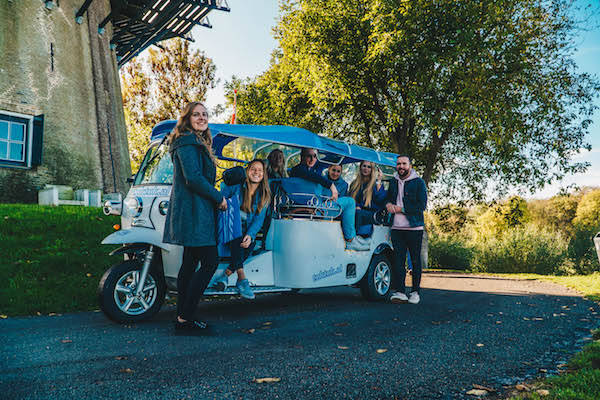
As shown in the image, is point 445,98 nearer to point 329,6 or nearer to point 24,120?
point 329,6

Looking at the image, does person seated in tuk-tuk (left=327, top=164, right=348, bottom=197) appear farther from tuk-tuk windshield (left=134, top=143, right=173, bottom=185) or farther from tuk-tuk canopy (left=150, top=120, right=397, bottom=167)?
tuk-tuk windshield (left=134, top=143, right=173, bottom=185)

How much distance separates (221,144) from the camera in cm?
654

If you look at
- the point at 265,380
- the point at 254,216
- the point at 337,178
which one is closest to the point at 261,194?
the point at 254,216

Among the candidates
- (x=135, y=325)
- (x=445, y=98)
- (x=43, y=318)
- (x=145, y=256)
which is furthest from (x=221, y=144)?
(x=445, y=98)

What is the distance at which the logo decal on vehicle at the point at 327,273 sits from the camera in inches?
248

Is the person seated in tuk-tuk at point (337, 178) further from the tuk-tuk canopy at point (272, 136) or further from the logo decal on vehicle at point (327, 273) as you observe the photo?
the logo decal on vehicle at point (327, 273)

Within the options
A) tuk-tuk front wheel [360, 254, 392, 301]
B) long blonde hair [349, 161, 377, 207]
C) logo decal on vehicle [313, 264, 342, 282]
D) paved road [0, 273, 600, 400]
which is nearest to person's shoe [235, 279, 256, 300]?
paved road [0, 273, 600, 400]

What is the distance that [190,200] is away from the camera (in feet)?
14.6

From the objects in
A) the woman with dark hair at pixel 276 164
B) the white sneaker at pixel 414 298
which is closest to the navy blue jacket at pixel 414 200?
the white sneaker at pixel 414 298

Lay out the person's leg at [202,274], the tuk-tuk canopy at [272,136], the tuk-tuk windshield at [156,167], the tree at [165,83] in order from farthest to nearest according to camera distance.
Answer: the tree at [165,83] < the tuk-tuk canopy at [272,136] < the tuk-tuk windshield at [156,167] < the person's leg at [202,274]

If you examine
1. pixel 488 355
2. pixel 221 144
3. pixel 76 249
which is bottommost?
pixel 488 355

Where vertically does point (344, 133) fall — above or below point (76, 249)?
above

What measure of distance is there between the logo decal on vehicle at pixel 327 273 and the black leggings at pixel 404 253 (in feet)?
4.34

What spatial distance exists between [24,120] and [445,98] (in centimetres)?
1412
